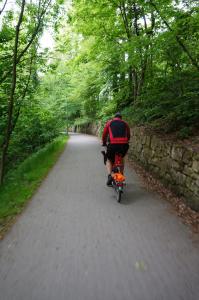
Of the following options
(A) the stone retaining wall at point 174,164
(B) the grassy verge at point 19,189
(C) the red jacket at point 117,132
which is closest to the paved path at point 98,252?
(B) the grassy verge at point 19,189

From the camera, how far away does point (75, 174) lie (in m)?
9.94

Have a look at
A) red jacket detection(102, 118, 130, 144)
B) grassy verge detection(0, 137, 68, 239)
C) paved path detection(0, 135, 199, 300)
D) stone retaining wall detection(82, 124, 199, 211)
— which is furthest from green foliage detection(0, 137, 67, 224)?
stone retaining wall detection(82, 124, 199, 211)

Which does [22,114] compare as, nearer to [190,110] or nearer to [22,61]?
[22,61]

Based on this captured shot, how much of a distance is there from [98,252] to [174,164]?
11.5 feet

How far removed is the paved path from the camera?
3.23 meters

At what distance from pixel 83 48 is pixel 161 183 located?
1591cm

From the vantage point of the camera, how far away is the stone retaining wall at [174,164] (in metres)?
5.86

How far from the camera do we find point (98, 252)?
13.6 ft

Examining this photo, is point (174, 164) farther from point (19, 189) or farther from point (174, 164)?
point (19, 189)

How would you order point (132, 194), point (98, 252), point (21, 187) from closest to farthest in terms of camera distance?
point (98, 252)
point (132, 194)
point (21, 187)

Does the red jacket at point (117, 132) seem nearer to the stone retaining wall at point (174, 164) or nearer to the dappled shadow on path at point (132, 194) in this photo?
the stone retaining wall at point (174, 164)

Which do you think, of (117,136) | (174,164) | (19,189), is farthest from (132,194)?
(19,189)

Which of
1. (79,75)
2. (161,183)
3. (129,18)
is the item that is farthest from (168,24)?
(79,75)

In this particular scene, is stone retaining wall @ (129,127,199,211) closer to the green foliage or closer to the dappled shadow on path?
the dappled shadow on path
